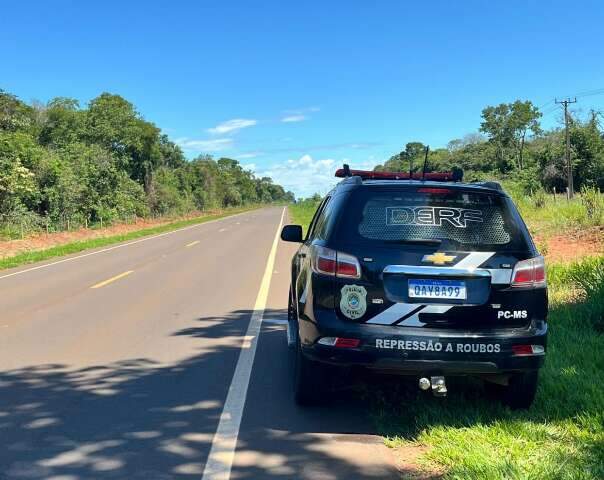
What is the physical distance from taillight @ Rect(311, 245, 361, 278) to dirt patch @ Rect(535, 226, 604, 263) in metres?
9.25

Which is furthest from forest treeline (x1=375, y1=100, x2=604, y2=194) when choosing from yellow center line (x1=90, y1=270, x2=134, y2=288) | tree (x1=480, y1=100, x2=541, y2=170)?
yellow center line (x1=90, y1=270, x2=134, y2=288)

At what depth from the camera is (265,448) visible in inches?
157

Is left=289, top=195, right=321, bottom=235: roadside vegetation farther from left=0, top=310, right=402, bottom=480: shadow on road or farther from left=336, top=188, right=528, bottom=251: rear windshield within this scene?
left=336, top=188, right=528, bottom=251: rear windshield

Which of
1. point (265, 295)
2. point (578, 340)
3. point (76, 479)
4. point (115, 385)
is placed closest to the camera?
point (76, 479)

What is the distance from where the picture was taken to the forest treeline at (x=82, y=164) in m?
26.7

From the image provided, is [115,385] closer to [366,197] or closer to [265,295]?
[366,197]

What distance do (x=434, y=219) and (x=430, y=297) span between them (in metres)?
0.58

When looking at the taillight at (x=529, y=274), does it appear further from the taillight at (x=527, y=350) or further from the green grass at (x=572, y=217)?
the green grass at (x=572, y=217)

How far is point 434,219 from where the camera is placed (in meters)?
4.23

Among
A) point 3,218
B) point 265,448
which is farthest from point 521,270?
point 3,218

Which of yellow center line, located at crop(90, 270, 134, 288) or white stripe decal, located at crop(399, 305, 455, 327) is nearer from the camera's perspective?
white stripe decal, located at crop(399, 305, 455, 327)

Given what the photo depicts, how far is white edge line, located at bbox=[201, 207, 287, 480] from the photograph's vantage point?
145 inches

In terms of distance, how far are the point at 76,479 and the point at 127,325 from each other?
4586mm

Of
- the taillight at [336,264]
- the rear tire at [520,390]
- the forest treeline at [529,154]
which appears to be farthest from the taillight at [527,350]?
the forest treeline at [529,154]
